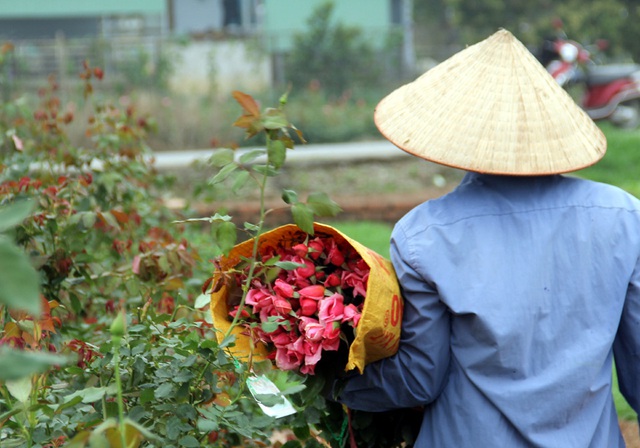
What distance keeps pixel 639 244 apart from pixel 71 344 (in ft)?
4.14

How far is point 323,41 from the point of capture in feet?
45.0

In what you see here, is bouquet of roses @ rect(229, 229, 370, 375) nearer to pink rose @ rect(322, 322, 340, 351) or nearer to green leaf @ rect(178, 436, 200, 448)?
pink rose @ rect(322, 322, 340, 351)

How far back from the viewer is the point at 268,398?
5.93 ft

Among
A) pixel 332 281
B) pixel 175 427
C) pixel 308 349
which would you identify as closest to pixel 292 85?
pixel 332 281

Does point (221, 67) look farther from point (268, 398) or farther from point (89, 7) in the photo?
point (268, 398)

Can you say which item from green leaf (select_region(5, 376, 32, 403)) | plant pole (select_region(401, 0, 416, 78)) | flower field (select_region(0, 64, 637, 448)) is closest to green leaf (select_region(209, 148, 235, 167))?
flower field (select_region(0, 64, 637, 448))

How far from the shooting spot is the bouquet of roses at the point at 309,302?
1824 mm

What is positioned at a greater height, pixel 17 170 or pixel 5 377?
pixel 5 377

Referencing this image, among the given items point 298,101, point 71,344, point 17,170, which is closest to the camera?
point 71,344

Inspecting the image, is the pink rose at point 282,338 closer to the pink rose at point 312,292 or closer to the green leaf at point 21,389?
the pink rose at point 312,292

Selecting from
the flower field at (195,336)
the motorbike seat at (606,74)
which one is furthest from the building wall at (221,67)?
the flower field at (195,336)

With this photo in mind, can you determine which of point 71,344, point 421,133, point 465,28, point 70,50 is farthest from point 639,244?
point 465,28

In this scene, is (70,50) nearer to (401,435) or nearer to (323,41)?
(323,41)

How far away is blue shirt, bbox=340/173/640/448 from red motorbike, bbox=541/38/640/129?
38.5 feet
